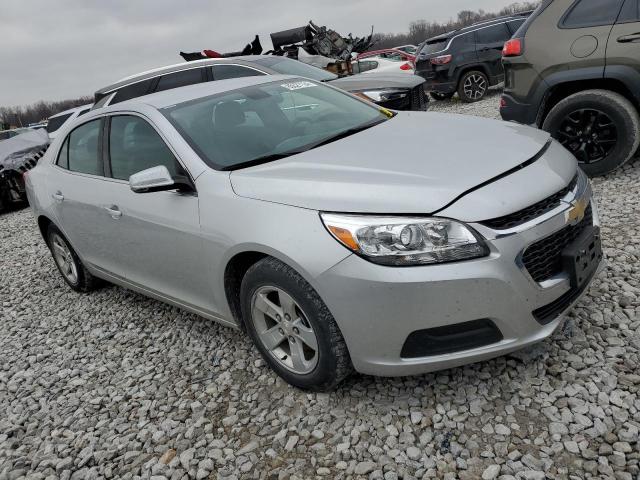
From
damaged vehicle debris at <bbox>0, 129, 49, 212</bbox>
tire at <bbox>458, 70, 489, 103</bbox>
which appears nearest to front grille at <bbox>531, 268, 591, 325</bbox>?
damaged vehicle debris at <bbox>0, 129, 49, 212</bbox>

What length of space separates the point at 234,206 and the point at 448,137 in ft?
3.92

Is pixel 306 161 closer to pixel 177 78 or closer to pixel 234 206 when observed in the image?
pixel 234 206

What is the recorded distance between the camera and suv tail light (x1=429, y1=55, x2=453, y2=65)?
38.4ft

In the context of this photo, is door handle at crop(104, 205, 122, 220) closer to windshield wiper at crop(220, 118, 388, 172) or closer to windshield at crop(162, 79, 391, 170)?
windshield at crop(162, 79, 391, 170)

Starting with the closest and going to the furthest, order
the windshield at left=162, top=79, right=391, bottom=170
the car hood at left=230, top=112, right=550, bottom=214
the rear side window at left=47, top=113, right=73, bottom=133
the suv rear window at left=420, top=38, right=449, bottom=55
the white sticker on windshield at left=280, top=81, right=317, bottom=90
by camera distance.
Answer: the car hood at left=230, top=112, right=550, bottom=214
the windshield at left=162, top=79, right=391, bottom=170
the white sticker on windshield at left=280, top=81, right=317, bottom=90
the suv rear window at left=420, top=38, right=449, bottom=55
the rear side window at left=47, top=113, right=73, bottom=133

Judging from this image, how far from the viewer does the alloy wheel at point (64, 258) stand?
15.1ft

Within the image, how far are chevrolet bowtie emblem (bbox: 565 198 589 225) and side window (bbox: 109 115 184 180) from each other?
200 centimetres

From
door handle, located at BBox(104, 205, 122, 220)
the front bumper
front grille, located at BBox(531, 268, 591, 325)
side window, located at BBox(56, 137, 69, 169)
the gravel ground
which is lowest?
the gravel ground

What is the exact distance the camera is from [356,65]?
35.1ft

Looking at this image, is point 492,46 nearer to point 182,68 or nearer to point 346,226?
point 182,68

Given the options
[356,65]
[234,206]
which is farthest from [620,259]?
[356,65]

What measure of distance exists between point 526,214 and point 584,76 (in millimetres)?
3100

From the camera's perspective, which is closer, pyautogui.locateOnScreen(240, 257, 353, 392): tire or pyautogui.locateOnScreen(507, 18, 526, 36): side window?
pyautogui.locateOnScreen(240, 257, 353, 392): tire

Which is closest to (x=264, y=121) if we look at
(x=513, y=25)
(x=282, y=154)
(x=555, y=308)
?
(x=282, y=154)
